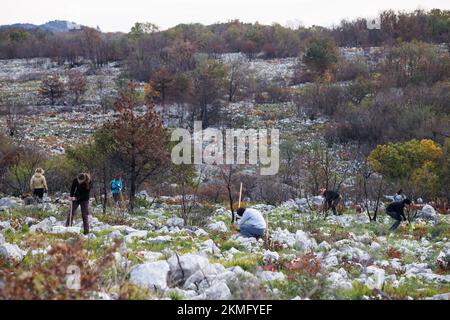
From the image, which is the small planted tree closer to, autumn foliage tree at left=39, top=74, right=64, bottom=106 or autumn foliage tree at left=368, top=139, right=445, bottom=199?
autumn foliage tree at left=39, top=74, right=64, bottom=106

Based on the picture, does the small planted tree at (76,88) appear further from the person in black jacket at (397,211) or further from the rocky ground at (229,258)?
the person in black jacket at (397,211)

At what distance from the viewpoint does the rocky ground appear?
5355mm

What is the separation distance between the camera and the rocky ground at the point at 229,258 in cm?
536

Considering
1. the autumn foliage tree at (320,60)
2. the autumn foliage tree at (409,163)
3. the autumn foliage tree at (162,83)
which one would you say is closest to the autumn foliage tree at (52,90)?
the autumn foliage tree at (162,83)

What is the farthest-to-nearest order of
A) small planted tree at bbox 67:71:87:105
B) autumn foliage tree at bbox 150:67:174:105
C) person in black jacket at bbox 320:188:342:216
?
small planted tree at bbox 67:71:87:105 < autumn foliage tree at bbox 150:67:174:105 < person in black jacket at bbox 320:188:342:216

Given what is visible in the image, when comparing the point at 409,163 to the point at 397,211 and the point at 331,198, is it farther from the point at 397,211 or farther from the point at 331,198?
the point at 397,211

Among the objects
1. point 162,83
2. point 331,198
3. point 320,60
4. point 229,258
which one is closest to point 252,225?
point 229,258

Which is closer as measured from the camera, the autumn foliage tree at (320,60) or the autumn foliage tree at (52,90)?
the autumn foliage tree at (52,90)

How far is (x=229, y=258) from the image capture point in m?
8.36

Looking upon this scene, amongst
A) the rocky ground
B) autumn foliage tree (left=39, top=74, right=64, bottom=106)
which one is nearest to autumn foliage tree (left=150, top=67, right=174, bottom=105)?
autumn foliage tree (left=39, top=74, right=64, bottom=106)

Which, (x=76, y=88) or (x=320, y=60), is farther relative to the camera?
(x=320, y=60)

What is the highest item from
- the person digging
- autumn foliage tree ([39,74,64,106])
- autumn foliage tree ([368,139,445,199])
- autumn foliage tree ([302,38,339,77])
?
autumn foliage tree ([302,38,339,77])

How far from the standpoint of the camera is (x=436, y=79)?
1631 inches
